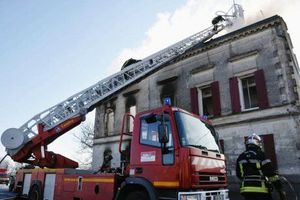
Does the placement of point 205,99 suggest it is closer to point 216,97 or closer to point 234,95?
point 216,97

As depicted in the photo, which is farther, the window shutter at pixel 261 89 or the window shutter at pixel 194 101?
the window shutter at pixel 194 101

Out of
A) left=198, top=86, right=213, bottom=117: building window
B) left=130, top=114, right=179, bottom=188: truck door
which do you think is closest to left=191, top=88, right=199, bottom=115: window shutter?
left=198, top=86, right=213, bottom=117: building window

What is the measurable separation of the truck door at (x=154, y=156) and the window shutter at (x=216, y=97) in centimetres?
855

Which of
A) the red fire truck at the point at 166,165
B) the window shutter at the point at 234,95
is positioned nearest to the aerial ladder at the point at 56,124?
the red fire truck at the point at 166,165

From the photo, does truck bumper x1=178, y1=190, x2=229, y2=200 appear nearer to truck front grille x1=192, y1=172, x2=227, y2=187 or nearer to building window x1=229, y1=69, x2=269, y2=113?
truck front grille x1=192, y1=172, x2=227, y2=187

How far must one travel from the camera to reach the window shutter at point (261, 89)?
12.6 metres

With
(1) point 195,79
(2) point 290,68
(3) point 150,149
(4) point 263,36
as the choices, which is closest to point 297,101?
(2) point 290,68

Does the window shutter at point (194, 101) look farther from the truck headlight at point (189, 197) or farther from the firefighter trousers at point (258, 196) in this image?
the truck headlight at point (189, 197)

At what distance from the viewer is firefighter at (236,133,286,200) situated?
483 cm

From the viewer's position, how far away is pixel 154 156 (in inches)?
227

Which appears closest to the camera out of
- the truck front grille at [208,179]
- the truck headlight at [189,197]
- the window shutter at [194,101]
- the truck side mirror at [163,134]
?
the truck headlight at [189,197]

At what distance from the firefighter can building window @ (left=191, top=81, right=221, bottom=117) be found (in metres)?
9.14

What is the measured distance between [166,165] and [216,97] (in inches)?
374

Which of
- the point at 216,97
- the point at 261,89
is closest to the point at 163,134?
the point at 261,89
